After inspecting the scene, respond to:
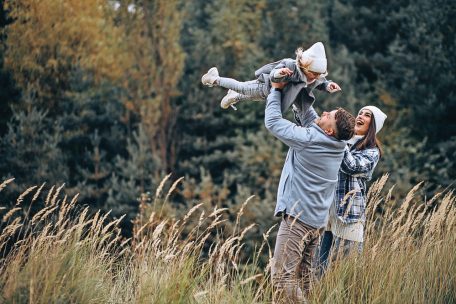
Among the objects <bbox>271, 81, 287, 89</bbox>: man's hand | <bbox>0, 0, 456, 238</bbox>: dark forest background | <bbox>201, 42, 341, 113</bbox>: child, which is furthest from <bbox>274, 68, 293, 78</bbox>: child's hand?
<bbox>0, 0, 456, 238</bbox>: dark forest background

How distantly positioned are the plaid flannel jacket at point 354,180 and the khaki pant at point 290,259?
0.40 metres

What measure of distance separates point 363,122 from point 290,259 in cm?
131

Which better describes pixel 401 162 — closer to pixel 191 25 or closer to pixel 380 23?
pixel 380 23

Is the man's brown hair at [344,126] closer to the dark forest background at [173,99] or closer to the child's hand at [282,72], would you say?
the child's hand at [282,72]

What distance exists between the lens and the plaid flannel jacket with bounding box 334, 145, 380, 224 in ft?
16.4

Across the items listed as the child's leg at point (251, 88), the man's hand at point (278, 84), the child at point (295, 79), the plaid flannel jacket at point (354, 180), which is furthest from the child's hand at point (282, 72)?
the plaid flannel jacket at point (354, 180)

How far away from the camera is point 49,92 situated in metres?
18.3

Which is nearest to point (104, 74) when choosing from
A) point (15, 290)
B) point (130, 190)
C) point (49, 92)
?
point (49, 92)

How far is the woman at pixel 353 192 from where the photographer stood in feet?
16.2

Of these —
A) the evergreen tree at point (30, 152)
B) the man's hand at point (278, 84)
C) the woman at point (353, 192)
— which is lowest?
the evergreen tree at point (30, 152)

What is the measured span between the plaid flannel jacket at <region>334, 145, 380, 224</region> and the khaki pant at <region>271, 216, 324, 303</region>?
40 cm

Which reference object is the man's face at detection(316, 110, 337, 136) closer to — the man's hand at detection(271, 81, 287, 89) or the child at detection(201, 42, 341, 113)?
the child at detection(201, 42, 341, 113)

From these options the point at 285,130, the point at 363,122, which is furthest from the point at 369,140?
the point at 285,130

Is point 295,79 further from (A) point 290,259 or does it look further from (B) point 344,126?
(A) point 290,259
